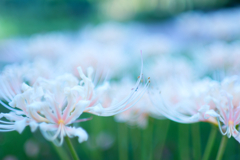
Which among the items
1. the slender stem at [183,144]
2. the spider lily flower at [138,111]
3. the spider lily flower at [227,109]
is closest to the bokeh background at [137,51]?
the slender stem at [183,144]

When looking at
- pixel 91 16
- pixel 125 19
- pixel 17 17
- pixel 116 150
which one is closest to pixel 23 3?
pixel 17 17

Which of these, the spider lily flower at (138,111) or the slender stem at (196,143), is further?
the slender stem at (196,143)

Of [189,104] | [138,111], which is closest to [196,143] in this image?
[138,111]

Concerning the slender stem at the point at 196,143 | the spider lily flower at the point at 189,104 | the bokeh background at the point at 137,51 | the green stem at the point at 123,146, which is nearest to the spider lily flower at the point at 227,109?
the spider lily flower at the point at 189,104

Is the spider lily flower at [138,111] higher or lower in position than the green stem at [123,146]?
higher

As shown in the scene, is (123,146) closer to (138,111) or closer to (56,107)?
(138,111)

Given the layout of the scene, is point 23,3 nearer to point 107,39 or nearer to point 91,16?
point 91,16

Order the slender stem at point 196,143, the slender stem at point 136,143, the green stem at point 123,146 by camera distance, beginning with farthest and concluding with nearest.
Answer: the slender stem at point 136,143
the green stem at point 123,146
the slender stem at point 196,143

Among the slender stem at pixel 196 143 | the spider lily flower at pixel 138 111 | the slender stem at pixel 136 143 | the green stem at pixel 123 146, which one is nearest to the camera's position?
the spider lily flower at pixel 138 111

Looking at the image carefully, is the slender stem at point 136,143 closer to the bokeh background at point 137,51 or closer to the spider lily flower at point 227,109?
the bokeh background at point 137,51
